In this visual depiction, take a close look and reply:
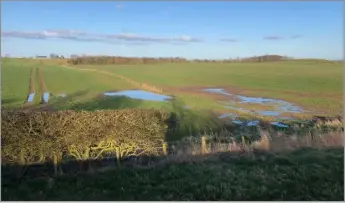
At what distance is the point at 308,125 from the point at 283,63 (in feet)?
5.27

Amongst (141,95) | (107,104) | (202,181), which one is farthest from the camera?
(141,95)

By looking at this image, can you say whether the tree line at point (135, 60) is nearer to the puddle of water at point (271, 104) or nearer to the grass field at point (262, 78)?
the grass field at point (262, 78)

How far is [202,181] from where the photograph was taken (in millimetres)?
7113

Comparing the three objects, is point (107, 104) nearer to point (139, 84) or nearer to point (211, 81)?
point (139, 84)

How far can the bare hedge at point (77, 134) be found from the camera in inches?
307

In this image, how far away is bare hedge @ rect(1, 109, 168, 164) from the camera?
7809 mm

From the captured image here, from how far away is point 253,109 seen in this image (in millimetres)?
9727

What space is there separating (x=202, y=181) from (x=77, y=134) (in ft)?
8.76

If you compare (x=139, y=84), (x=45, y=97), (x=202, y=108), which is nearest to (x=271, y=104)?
(x=202, y=108)

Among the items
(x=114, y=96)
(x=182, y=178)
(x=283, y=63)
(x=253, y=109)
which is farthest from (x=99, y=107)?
(x=283, y=63)

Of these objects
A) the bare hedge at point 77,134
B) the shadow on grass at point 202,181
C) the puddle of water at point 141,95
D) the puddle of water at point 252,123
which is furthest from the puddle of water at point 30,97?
the puddle of water at point 252,123

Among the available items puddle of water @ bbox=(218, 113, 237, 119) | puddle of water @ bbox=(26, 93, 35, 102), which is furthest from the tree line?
puddle of water @ bbox=(218, 113, 237, 119)

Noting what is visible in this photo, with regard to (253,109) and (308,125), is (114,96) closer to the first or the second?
(253,109)

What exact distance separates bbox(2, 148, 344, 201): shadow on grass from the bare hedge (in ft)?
0.93
